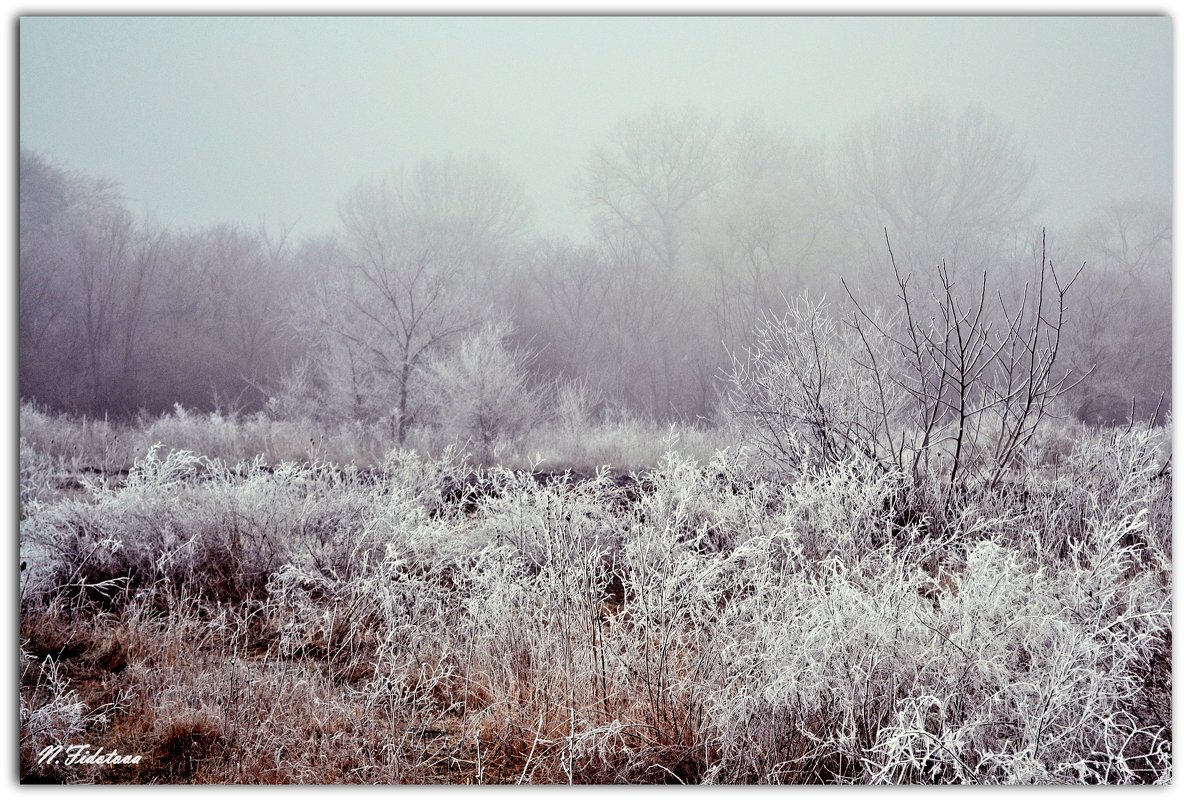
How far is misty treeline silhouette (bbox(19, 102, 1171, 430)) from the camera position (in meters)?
3.36

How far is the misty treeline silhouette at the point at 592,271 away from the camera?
3.36 metres

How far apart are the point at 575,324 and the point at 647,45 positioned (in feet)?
4.55

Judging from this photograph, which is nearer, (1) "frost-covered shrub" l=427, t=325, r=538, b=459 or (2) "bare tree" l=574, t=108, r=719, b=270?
(2) "bare tree" l=574, t=108, r=719, b=270

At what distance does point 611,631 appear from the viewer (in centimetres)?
256

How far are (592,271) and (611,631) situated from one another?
2025 mm

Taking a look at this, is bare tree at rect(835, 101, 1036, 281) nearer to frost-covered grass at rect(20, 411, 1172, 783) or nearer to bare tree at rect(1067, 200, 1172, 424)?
bare tree at rect(1067, 200, 1172, 424)

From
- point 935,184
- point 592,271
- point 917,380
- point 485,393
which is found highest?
point 935,184

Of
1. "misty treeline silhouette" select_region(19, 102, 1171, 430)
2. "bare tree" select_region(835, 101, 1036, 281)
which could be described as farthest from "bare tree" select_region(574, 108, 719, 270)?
"bare tree" select_region(835, 101, 1036, 281)

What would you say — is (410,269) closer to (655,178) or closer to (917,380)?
(655,178)

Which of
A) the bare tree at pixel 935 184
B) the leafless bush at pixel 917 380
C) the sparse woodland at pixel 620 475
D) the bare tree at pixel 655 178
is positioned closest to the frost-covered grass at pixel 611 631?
the sparse woodland at pixel 620 475

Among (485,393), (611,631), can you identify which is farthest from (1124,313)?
(485,393)

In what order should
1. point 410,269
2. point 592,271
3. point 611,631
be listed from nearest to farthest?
1. point 611,631
2. point 592,271
3. point 410,269

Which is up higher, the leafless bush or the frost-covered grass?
the leafless bush

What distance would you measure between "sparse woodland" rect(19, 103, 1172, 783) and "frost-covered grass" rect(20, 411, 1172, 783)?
0.7 inches
